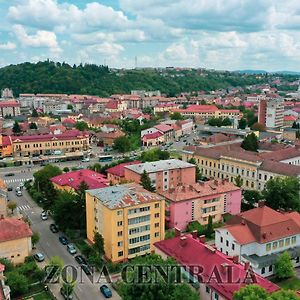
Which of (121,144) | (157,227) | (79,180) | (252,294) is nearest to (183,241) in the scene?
(157,227)

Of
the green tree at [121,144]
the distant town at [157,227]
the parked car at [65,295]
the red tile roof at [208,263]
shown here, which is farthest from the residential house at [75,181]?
the green tree at [121,144]

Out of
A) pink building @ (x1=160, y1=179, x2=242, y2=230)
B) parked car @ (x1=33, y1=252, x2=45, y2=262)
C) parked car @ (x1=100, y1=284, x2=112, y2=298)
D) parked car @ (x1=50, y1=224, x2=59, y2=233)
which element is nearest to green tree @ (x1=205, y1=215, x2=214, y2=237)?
pink building @ (x1=160, y1=179, x2=242, y2=230)

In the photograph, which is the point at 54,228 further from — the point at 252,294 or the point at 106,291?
the point at 252,294

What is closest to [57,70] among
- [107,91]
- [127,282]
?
[107,91]

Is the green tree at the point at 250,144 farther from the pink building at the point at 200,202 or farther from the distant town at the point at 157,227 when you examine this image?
the pink building at the point at 200,202

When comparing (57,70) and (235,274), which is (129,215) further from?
(57,70)
